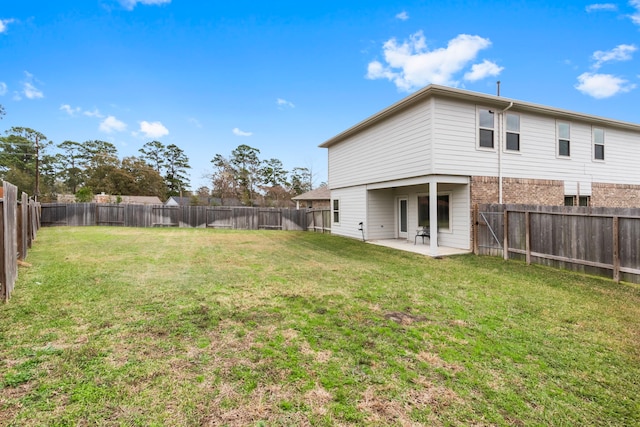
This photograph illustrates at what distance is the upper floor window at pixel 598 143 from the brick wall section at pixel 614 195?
112 cm

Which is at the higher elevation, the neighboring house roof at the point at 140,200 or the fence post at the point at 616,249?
the neighboring house roof at the point at 140,200

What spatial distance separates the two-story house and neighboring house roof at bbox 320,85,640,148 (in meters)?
0.03

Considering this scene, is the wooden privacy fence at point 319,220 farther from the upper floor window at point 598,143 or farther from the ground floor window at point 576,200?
the upper floor window at point 598,143

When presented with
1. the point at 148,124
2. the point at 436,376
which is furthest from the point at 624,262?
the point at 148,124

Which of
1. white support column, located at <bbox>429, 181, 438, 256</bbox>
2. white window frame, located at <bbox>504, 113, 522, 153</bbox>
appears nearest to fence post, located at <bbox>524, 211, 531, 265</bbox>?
white support column, located at <bbox>429, 181, 438, 256</bbox>

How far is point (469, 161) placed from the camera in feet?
29.8

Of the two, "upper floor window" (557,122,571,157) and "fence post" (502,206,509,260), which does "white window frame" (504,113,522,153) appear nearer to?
"upper floor window" (557,122,571,157)

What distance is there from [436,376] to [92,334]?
3571mm

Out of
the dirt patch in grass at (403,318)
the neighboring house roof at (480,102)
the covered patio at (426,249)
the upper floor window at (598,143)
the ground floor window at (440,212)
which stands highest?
the neighboring house roof at (480,102)

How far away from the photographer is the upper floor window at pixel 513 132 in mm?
9656

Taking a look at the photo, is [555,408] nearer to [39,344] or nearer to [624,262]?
[39,344]

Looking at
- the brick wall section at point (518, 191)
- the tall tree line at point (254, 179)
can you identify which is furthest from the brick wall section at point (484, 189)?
the tall tree line at point (254, 179)

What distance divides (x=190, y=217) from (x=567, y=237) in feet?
65.9

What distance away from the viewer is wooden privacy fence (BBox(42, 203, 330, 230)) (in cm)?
1961
